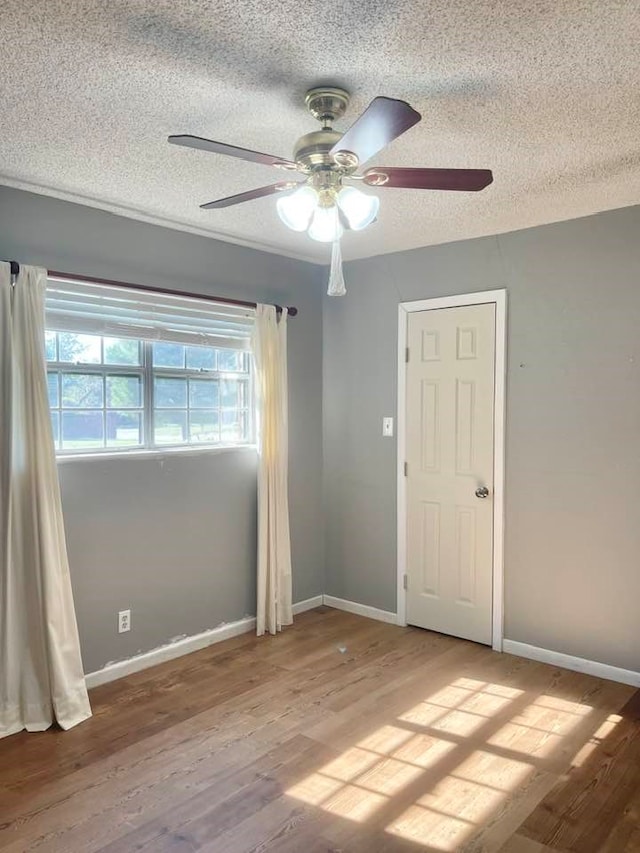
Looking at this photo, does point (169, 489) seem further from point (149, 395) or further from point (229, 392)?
point (229, 392)

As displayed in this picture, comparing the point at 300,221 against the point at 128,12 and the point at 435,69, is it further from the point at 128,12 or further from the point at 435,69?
the point at 128,12

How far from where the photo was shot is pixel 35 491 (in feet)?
9.16

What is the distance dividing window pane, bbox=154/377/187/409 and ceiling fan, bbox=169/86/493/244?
1533 millimetres

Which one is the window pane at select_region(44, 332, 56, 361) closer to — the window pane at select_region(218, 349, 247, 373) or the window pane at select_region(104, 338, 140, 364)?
the window pane at select_region(104, 338, 140, 364)

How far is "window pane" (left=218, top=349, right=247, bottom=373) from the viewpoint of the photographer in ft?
12.6

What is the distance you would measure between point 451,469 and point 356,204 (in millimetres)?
2193

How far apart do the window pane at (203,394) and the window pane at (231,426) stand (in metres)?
0.12

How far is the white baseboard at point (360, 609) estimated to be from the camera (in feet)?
13.7

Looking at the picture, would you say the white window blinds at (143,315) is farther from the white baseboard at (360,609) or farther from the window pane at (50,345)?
the white baseboard at (360,609)

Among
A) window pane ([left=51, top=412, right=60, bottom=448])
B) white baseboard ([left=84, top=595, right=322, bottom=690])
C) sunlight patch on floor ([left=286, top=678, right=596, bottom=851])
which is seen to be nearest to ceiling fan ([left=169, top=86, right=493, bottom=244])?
window pane ([left=51, top=412, right=60, bottom=448])

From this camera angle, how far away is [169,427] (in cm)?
357

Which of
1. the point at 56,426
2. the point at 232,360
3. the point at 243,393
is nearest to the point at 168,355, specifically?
the point at 232,360

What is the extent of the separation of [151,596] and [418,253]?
8.69ft

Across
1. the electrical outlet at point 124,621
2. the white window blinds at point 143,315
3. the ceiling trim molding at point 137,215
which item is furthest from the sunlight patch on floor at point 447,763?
the ceiling trim molding at point 137,215
